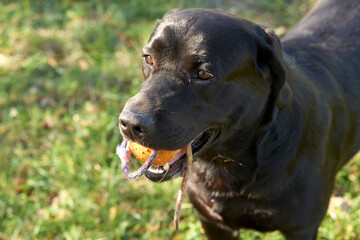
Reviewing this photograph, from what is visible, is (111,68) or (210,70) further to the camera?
(111,68)

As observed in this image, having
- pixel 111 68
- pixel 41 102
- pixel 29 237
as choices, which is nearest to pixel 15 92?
pixel 41 102

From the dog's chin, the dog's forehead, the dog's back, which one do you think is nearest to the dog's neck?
the dog's chin

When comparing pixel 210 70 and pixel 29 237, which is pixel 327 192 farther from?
pixel 29 237

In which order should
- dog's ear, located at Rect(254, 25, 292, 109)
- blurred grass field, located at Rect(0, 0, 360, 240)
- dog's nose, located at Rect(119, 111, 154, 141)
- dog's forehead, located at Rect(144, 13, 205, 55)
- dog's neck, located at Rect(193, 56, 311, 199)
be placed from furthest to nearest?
blurred grass field, located at Rect(0, 0, 360, 240)
dog's neck, located at Rect(193, 56, 311, 199)
dog's ear, located at Rect(254, 25, 292, 109)
dog's forehead, located at Rect(144, 13, 205, 55)
dog's nose, located at Rect(119, 111, 154, 141)

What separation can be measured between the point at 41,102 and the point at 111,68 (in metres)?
0.70

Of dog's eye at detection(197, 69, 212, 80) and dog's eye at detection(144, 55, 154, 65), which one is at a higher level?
dog's eye at detection(197, 69, 212, 80)

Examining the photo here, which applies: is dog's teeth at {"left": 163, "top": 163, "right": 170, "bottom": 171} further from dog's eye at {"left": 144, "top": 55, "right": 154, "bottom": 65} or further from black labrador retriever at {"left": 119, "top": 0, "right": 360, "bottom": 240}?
dog's eye at {"left": 144, "top": 55, "right": 154, "bottom": 65}

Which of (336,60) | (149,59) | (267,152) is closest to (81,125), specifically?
(149,59)

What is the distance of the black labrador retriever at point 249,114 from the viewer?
2049 mm

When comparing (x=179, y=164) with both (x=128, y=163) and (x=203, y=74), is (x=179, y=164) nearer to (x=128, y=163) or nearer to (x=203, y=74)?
(x=128, y=163)

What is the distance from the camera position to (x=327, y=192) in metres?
2.49

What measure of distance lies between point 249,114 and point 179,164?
1.32 feet

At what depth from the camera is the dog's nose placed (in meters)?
1.92

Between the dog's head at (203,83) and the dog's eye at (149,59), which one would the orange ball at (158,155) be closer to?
the dog's head at (203,83)
